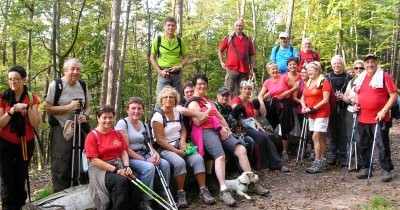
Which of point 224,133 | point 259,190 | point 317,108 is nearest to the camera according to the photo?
point 259,190

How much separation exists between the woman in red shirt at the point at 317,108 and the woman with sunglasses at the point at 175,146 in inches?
106

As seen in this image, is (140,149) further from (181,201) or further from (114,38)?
(114,38)

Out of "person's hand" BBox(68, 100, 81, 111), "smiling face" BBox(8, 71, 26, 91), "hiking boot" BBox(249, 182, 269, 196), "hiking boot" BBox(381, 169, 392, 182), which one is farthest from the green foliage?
"smiling face" BBox(8, 71, 26, 91)

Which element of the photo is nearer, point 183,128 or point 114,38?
point 183,128

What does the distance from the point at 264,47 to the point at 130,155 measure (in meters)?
23.6

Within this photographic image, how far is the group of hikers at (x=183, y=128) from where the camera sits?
499 cm

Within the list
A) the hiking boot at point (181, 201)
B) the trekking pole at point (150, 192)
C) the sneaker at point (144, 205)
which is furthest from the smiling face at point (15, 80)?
the hiking boot at point (181, 201)

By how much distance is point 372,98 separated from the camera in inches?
263

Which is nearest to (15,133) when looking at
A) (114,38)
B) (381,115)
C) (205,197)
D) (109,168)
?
(109,168)

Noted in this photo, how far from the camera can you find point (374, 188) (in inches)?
250

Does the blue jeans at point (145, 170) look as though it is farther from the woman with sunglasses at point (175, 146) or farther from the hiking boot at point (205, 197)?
the hiking boot at point (205, 197)

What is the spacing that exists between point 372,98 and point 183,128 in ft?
11.2

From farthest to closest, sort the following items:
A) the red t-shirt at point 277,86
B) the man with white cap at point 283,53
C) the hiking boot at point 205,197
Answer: the man with white cap at point 283,53, the red t-shirt at point 277,86, the hiking boot at point 205,197

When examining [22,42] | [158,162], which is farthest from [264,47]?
[158,162]
